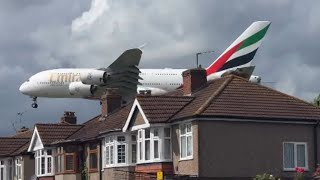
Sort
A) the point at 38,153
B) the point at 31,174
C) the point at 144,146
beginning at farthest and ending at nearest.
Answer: the point at 31,174
the point at 38,153
the point at 144,146

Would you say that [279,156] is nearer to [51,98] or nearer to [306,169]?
[306,169]

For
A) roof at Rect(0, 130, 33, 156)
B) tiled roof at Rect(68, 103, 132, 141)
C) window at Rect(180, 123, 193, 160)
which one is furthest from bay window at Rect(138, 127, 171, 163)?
roof at Rect(0, 130, 33, 156)

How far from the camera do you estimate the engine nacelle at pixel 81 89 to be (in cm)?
7719

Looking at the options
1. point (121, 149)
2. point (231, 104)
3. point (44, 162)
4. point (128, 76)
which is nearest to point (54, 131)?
point (44, 162)

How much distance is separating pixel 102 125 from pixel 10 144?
16.6 meters

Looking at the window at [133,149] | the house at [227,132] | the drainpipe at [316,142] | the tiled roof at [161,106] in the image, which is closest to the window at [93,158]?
the window at [133,149]

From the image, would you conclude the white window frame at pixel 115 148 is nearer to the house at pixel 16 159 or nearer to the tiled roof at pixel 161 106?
the tiled roof at pixel 161 106

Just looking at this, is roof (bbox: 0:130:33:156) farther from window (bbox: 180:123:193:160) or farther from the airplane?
window (bbox: 180:123:193:160)

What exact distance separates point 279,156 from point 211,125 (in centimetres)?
381

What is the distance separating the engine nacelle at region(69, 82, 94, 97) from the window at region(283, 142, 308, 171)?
33428 millimetres

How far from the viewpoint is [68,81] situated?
3184 inches

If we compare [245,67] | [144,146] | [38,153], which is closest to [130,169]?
[144,146]

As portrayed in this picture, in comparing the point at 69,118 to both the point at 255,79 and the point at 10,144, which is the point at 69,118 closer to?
the point at 10,144

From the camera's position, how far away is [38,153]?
199ft
